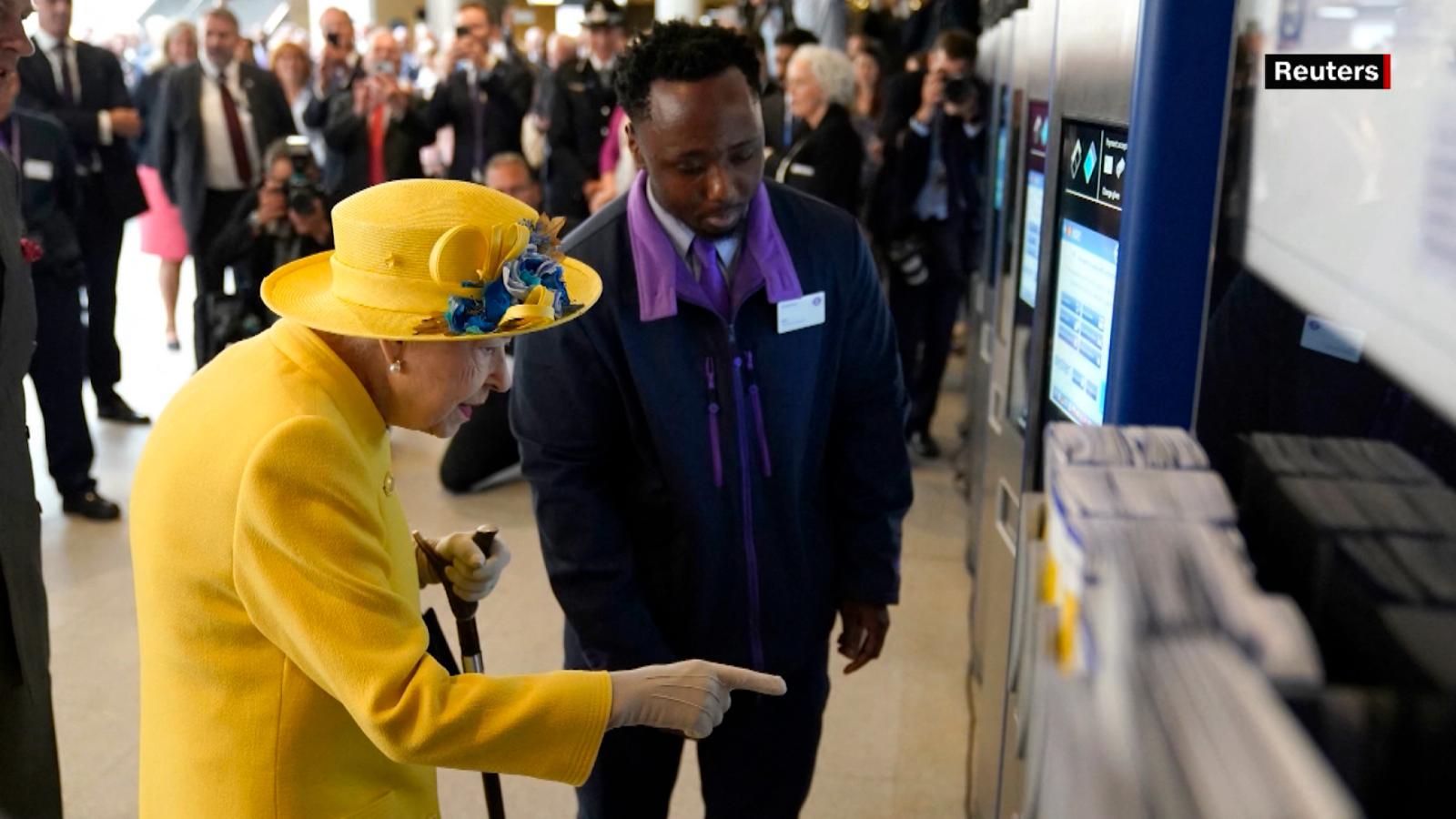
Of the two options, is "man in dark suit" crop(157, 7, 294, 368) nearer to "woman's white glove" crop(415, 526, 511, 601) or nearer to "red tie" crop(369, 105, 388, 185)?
"red tie" crop(369, 105, 388, 185)

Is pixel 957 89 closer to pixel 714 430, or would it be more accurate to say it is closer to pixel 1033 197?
pixel 1033 197

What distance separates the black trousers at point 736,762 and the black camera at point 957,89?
3468mm

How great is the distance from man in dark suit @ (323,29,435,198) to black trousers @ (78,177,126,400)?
1560mm

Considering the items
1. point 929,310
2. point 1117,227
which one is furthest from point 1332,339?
point 929,310

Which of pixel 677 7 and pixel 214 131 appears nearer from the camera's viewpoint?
pixel 214 131

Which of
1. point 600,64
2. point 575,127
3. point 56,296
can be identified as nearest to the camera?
point 56,296

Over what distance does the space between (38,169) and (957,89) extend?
347 centimetres

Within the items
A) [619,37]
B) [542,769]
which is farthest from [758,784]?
[619,37]

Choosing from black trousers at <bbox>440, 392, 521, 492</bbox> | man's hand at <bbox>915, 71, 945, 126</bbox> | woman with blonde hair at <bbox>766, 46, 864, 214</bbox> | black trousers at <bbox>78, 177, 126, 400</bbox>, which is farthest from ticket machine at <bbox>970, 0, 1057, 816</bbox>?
black trousers at <bbox>78, 177, 126, 400</bbox>

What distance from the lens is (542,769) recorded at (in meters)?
1.37

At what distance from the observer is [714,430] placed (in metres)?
1.84

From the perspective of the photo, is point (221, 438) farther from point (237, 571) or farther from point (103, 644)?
point (103, 644)

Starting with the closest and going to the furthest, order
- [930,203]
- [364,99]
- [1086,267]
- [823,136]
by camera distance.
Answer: [1086,267], [823,136], [930,203], [364,99]

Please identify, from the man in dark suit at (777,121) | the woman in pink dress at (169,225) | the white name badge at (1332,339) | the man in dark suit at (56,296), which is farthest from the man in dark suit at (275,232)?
the white name badge at (1332,339)
